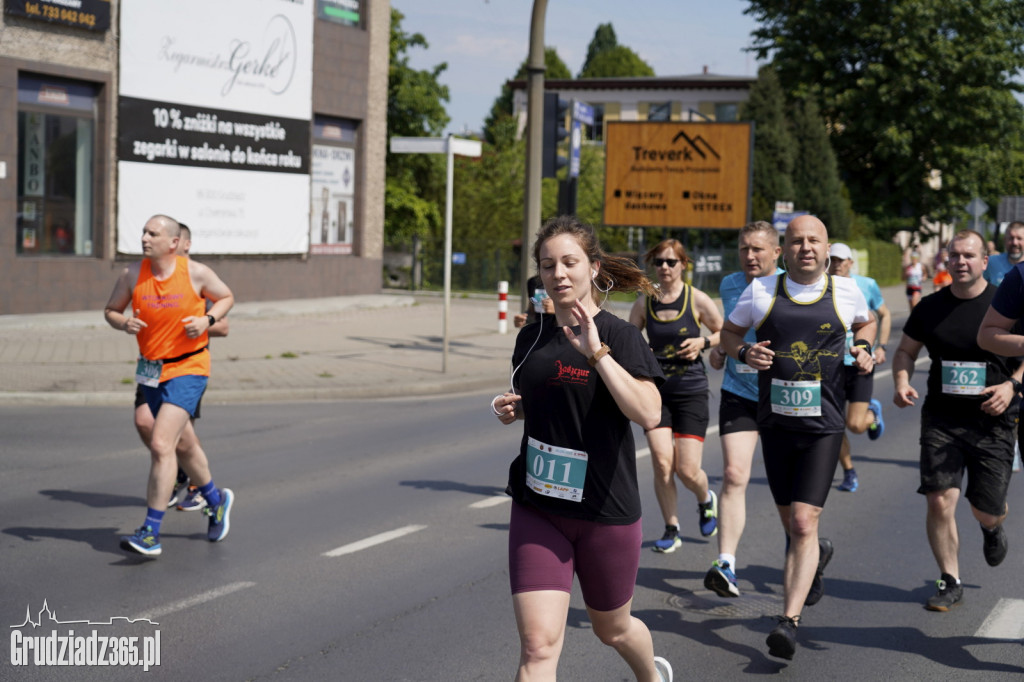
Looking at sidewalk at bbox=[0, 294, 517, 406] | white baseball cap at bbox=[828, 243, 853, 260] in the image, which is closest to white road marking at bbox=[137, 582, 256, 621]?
white baseball cap at bbox=[828, 243, 853, 260]

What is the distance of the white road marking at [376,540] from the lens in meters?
7.03

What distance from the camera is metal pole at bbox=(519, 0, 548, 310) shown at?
55.1 ft

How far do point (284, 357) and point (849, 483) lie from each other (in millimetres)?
9695

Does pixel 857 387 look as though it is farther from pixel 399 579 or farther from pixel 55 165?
pixel 55 165

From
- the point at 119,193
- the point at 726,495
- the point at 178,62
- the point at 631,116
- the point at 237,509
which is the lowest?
the point at 237,509

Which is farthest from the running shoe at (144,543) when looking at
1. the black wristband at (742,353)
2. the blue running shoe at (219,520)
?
the black wristband at (742,353)

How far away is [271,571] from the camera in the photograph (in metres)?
6.55

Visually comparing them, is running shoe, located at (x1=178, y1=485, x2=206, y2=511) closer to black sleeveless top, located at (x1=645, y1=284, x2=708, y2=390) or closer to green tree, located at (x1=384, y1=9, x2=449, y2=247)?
black sleeveless top, located at (x1=645, y1=284, x2=708, y2=390)

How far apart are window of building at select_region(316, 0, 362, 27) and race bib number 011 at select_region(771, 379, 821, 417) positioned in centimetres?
2347

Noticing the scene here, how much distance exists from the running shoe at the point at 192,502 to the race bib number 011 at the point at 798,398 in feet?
13.7

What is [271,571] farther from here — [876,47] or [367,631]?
[876,47]

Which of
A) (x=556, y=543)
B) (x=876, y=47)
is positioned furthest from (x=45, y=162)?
(x=876, y=47)

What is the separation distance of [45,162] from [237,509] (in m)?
15.1

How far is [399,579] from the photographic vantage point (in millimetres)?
6445
